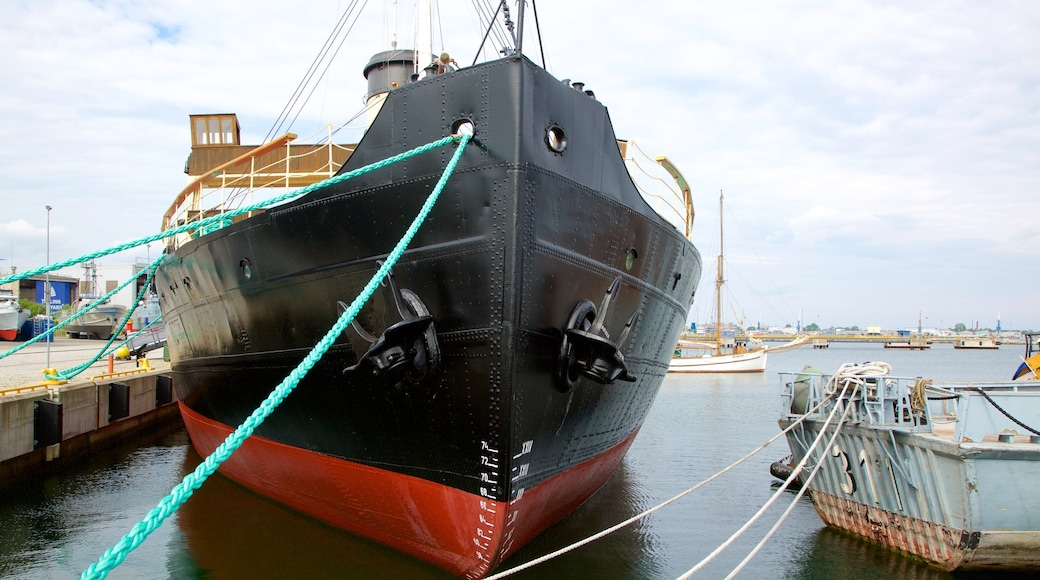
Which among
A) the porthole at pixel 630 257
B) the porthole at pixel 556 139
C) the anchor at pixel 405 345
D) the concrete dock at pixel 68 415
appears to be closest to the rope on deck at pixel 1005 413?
the porthole at pixel 630 257

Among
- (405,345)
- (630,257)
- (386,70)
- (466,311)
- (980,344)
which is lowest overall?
(980,344)

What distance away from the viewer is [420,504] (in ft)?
20.6

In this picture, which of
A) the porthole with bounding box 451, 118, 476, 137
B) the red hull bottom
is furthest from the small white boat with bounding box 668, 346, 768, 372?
the porthole with bounding box 451, 118, 476, 137

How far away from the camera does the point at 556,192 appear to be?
19.0 ft

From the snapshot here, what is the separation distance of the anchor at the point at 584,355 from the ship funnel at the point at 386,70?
637cm

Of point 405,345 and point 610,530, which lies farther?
point 610,530

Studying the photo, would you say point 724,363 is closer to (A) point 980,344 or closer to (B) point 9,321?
(B) point 9,321

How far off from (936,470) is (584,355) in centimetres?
428

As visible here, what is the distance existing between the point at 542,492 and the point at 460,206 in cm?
273

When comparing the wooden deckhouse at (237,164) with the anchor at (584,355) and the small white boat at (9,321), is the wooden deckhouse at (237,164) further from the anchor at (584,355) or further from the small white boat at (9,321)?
the small white boat at (9,321)

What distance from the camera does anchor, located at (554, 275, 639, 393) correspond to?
592 centimetres

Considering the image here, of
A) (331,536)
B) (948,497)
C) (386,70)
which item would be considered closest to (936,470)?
(948,497)

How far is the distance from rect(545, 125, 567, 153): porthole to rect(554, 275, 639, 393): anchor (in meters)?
1.35

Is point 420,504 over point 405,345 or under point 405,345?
under
